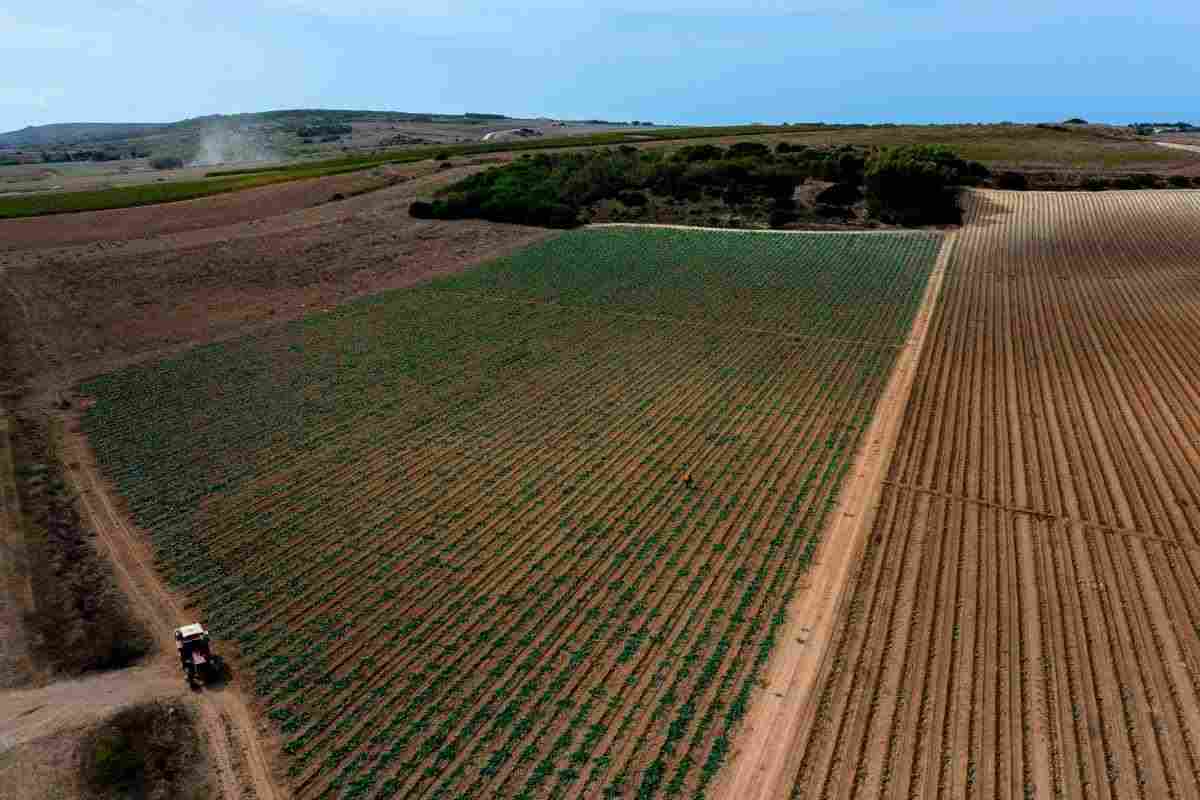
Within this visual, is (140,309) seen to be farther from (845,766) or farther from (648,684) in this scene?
(845,766)

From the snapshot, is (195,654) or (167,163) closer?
(195,654)

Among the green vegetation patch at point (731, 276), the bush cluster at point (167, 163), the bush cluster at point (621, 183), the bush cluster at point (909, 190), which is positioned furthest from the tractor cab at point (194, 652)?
the bush cluster at point (167, 163)

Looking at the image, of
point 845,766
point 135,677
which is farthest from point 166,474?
point 845,766

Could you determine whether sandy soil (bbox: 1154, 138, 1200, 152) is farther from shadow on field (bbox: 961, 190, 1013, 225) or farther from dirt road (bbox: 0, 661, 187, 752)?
dirt road (bbox: 0, 661, 187, 752)

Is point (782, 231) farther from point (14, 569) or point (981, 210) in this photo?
point (14, 569)

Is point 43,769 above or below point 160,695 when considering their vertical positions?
below

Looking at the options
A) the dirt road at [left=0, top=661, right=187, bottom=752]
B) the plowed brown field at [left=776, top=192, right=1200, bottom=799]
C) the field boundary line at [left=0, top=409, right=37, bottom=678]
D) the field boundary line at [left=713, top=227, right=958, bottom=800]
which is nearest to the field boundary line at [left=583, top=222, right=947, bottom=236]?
the plowed brown field at [left=776, top=192, right=1200, bottom=799]

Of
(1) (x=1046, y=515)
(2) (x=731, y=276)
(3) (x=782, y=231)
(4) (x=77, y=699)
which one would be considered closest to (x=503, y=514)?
(4) (x=77, y=699)
